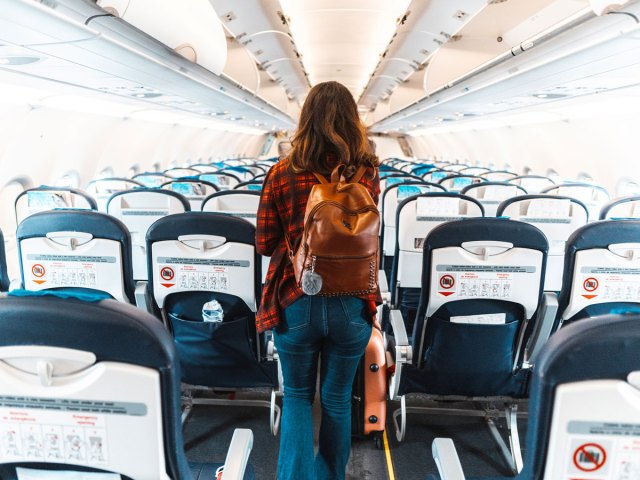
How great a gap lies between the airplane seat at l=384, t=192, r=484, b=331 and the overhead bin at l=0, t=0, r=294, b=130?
7.02 ft

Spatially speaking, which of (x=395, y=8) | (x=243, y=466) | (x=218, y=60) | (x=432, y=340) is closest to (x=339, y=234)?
(x=243, y=466)

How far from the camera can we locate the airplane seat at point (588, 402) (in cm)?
107

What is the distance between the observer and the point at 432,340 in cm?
262

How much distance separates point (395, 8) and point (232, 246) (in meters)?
5.03

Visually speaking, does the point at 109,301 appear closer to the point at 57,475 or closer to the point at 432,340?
the point at 57,475

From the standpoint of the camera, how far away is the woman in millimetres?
2047

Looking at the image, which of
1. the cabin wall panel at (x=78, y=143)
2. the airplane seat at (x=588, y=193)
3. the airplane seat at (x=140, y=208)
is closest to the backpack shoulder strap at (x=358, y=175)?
the airplane seat at (x=140, y=208)

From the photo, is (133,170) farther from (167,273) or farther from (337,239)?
(337,239)

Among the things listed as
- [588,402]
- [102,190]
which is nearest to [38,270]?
[588,402]

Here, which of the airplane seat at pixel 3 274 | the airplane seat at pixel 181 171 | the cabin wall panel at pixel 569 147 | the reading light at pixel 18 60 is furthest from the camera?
the airplane seat at pixel 181 171

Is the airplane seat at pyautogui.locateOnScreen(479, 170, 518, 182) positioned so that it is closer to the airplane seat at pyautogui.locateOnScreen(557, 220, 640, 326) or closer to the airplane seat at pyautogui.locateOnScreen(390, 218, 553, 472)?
the airplane seat at pyautogui.locateOnScreen(557, 220, 640, 326)

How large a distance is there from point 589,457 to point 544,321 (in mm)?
1548

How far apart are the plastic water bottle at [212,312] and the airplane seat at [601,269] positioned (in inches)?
68.0

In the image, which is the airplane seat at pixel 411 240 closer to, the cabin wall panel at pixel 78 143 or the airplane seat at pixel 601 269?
the airplane seat at pixel 601 269
